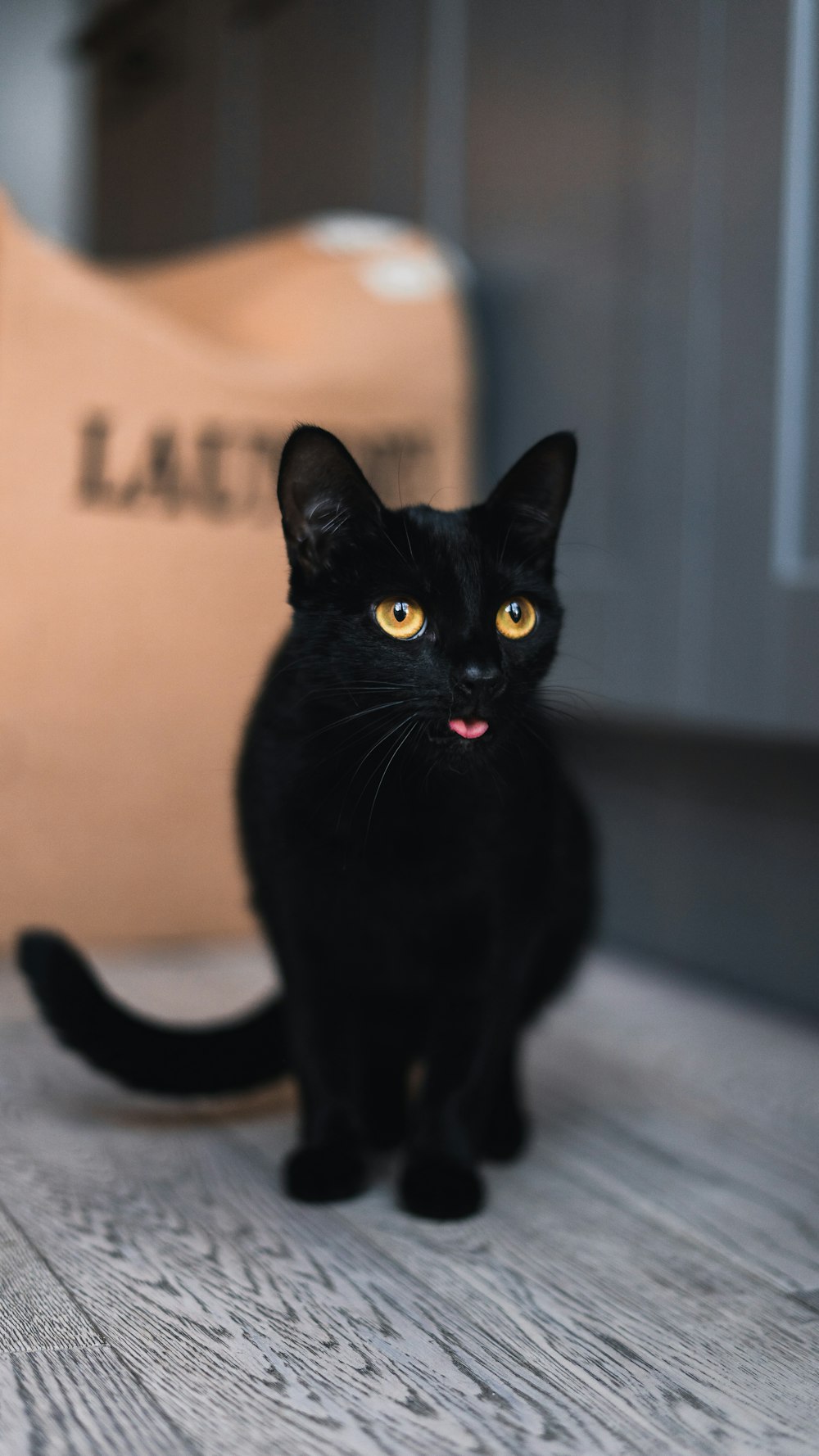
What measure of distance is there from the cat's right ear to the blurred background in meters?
0.58

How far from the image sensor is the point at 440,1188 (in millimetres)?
917

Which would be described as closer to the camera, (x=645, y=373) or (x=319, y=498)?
(x=319, y=498)

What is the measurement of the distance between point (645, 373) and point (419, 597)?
746 mm

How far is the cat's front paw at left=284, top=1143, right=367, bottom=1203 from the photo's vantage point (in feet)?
3.06

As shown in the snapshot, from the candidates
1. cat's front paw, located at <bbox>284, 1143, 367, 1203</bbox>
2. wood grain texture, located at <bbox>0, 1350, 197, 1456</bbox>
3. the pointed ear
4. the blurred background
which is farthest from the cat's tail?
the blurred background

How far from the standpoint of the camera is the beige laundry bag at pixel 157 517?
147cm

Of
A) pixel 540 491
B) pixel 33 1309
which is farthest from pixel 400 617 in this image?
pixel 33 1309

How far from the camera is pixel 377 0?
192cm

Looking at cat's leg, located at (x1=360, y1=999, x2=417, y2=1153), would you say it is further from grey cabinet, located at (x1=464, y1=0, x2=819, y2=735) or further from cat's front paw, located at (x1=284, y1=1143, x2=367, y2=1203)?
grey cabinet, located at (x1=464, y1=0, x2=819, y2=735)

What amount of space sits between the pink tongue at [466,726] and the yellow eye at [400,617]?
63 mm

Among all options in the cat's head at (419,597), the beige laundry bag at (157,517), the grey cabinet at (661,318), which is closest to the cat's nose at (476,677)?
the cat's head at (419,597)

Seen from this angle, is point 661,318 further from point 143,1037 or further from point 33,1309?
point 33,1309

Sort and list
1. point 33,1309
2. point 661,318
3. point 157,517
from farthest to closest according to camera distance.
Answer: point 157,517
point 661,318
point 33,1309

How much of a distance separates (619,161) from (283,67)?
3.11 ft
